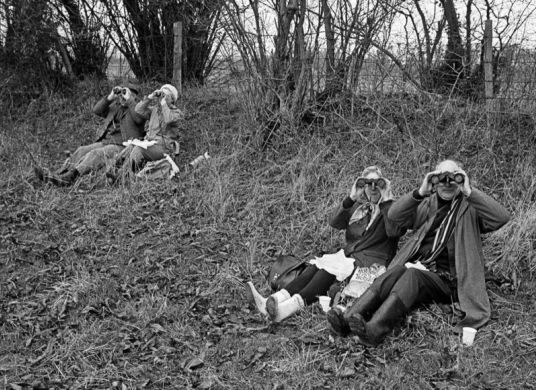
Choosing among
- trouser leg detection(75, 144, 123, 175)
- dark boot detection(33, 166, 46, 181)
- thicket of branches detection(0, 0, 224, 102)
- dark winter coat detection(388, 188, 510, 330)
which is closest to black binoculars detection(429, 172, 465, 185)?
dark winter coat detection(388, 188, 510, 330)

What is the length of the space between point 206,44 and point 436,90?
3.99m

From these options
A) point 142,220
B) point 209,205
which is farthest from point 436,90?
point 142,220

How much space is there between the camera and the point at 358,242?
16.4 ft

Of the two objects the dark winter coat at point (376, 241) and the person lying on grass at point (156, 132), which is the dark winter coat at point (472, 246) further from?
the person lying on grass at point (156, 132)

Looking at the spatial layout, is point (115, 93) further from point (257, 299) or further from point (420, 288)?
point (420, 288)

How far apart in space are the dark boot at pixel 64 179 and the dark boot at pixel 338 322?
13.5 feet

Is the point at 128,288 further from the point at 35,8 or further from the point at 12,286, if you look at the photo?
the point at 35,8

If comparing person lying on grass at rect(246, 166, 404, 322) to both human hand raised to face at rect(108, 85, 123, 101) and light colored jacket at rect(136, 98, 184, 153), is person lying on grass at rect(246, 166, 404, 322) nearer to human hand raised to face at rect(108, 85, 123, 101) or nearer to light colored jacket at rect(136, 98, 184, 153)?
light colored jacket at rect(136, 98, 184, 153)

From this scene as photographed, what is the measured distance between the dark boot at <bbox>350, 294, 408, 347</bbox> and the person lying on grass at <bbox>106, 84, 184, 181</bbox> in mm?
4133

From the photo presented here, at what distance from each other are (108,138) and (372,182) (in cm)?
435

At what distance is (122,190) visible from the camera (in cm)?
701

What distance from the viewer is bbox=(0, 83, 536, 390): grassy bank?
13.2 feet

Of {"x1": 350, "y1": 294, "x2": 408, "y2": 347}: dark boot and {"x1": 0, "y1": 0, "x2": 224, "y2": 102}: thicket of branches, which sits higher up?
{"x1": 0, "y1": 0, "x2": 224, "y2": 102}: thicket of branches

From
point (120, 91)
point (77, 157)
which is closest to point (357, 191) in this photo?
point (77, 157)
